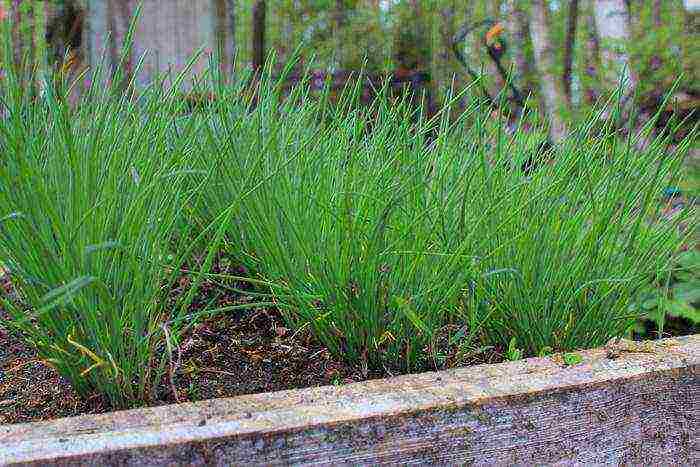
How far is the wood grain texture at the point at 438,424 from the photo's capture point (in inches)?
31.6

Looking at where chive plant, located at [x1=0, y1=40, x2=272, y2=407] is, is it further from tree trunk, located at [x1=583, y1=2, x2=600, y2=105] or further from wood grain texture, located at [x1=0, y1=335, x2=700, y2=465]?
tree trunk, located at [x1=583, y1=2, x2=600, y2=105]

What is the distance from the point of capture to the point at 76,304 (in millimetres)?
891

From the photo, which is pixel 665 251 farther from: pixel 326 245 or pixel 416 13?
pixel 416 13

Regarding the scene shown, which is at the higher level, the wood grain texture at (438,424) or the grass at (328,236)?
the grass at (328,236)

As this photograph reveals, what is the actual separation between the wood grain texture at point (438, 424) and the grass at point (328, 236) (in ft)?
0.30

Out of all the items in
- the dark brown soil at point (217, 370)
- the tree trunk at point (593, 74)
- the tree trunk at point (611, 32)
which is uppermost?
the tree trunk at point (611, 32)

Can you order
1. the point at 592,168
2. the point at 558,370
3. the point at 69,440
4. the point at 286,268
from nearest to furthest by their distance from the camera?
the point at 69,440 → the point at 558,370 → the point at 286,268 → the point at 592,168

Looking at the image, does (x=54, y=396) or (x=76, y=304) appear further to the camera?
(x=54, y=396)

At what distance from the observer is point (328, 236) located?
108cm

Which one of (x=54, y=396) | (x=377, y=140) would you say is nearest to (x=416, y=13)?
(x=377, y=140)

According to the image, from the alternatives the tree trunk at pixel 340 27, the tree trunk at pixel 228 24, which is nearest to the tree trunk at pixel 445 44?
the tree trunk at pixel 340 27

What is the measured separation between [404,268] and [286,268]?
0.17 m

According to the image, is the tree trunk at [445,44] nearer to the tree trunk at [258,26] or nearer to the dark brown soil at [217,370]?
the tree trunk at [258,26]

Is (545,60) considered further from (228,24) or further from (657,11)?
(228,24)
